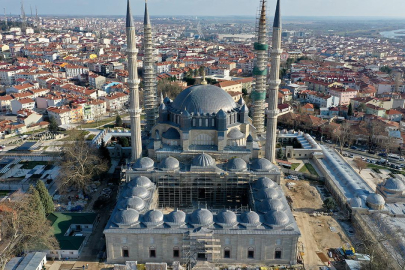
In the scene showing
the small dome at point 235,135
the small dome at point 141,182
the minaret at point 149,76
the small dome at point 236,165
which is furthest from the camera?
the minaret at point 149,76

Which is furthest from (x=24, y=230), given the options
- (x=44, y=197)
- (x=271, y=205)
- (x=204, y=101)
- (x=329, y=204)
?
(x=329, y=204)

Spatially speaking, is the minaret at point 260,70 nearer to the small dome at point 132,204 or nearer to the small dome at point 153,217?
the small dome at point 132,204

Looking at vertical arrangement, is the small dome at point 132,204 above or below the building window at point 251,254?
above

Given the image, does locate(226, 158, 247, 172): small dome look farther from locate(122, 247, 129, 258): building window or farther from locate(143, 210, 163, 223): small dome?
locate(122, 247, 129, 258): building window

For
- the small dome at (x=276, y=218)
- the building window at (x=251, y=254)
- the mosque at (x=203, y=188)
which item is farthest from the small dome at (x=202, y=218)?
the small dome at (x=276, y=218)

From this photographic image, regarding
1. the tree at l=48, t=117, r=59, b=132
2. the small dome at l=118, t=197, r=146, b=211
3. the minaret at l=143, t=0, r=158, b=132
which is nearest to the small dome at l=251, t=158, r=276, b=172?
the small dome at l=118, t=197, r=146, b=211

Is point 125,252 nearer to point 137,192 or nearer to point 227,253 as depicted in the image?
point 137,192

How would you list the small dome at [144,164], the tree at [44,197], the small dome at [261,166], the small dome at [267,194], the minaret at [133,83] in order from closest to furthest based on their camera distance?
the small dome at [267,194]
the tree at [44,197]
the small dome at [261,166]
the small dome at [144,164]
the minaret at [133,83]

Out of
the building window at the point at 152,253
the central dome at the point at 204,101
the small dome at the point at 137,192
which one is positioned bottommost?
the building window at the point at 152,253
